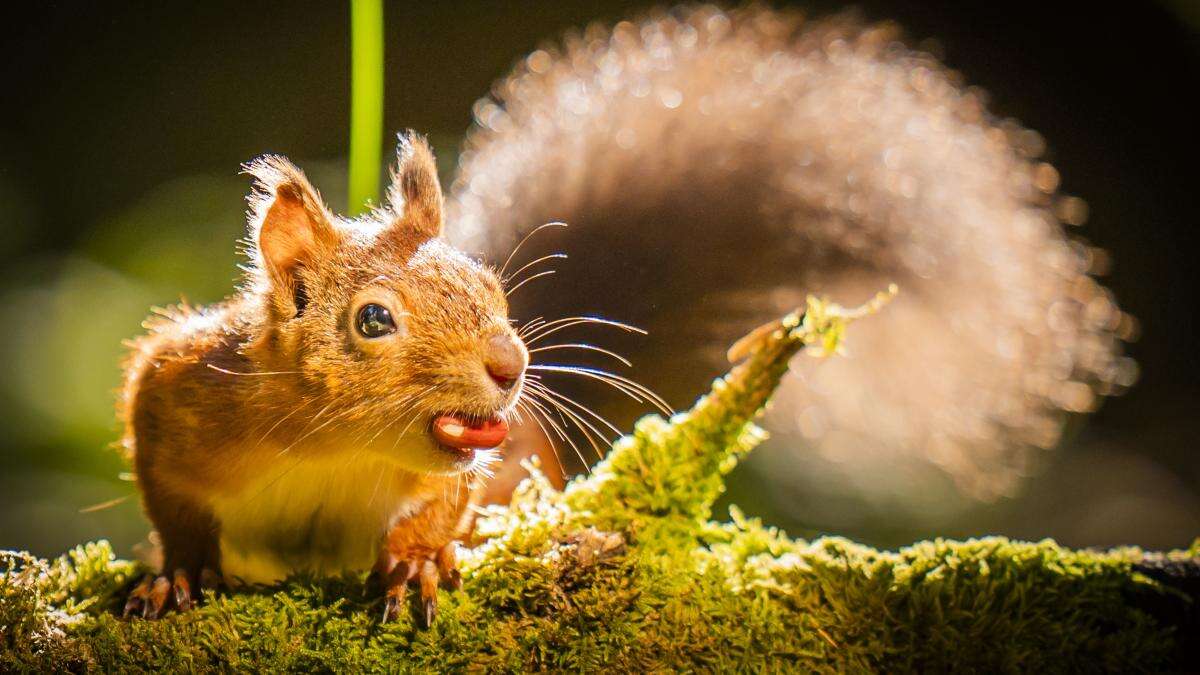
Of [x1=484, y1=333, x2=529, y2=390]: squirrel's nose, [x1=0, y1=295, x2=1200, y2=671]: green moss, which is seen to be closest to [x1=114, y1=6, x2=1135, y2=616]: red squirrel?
[x1=484, y1=333, x2=529, y2=390]: squirrel's nose

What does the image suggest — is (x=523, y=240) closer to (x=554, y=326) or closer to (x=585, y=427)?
(x=554, y=326)

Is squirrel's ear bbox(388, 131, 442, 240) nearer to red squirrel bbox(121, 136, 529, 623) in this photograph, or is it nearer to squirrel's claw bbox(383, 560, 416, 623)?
red squirrel bbox(121, 136, 529, 623)

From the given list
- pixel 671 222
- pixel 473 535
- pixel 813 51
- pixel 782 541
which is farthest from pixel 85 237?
pixel 813 51

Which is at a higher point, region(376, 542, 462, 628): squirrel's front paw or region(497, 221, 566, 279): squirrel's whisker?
region(497, 221, 566, 279): squirrel's whisker

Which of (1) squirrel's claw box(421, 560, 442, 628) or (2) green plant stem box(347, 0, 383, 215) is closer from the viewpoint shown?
(1) squirrel's claw box(421, 560, 442, 628)

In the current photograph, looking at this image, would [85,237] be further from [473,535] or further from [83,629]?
[473,535]

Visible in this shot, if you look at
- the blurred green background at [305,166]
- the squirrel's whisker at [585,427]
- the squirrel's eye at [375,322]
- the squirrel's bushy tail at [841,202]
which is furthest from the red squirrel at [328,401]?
the squirrel's bushy tail at [841,202]

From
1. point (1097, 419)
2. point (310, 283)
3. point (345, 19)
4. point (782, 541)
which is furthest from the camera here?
point (1097, 419)
